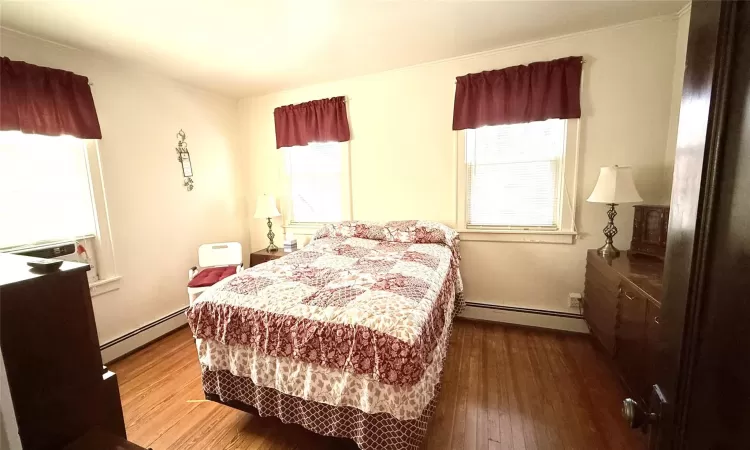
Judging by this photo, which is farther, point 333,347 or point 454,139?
point 454,139

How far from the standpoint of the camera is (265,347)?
1.42 m

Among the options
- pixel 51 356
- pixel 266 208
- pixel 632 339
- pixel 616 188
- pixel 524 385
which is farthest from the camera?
pixel 266 208

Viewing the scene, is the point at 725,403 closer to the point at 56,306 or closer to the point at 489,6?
the point at 56,306

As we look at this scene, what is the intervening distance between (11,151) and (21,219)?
449 millimetres

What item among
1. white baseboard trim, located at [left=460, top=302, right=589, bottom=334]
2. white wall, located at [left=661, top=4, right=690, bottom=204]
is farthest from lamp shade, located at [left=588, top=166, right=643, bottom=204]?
white baseboard trim, located at [left=460, top=302, right=589, bottom=334]

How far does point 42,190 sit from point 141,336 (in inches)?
53.8

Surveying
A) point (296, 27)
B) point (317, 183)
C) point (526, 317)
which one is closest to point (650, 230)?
point (526, 317)

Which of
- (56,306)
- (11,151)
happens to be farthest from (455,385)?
(11,151)

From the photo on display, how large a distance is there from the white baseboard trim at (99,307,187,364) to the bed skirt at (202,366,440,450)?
1.33 metres

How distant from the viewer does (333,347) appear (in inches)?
50.9

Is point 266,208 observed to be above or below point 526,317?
above

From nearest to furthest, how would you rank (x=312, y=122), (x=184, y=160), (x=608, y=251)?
(x=608, y=251), (x=184, y=160), (x=312, y=122)

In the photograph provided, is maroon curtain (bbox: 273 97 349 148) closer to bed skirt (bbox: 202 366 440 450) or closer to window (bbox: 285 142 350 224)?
window (bbox: 285 142 350 224)

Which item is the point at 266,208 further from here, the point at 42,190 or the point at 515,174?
the point at 515,174
